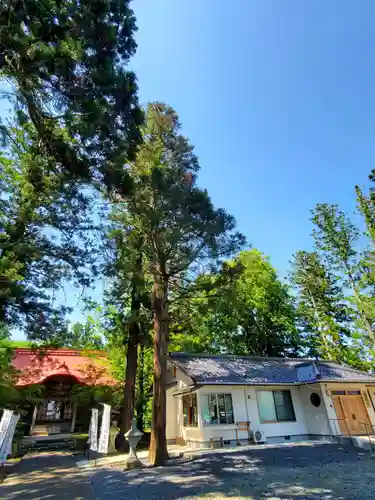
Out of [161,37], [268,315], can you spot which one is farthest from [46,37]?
[268,315]

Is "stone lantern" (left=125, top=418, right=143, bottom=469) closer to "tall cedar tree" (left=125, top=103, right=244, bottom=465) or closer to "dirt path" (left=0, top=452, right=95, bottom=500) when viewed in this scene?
"tall cedar tree" (left=125, top=103, right=244, bottom=465)

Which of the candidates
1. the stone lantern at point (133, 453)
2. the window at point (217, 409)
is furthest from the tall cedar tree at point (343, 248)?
the stone lantern at point (133, 453)

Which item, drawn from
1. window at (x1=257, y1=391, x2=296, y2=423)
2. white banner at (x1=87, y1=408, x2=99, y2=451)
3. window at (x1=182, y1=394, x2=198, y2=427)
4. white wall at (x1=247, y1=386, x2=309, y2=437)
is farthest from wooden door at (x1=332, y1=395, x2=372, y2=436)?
white banner at (x1=87, y1=408, x2=99, y2=451)

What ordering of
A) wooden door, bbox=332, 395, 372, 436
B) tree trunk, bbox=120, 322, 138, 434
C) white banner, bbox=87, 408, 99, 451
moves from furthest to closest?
wooden door, bbox=332, 395, 372, 436, tree trunk, bbox=120, 322, 138, 434, white banner, bbox=87, 408, 99, 451

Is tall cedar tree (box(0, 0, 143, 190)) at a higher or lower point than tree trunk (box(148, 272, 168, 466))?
higher

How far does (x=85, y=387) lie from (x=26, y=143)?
→ 542 inches

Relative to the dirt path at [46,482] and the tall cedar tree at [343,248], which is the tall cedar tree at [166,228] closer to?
the dirt path at [46,482]

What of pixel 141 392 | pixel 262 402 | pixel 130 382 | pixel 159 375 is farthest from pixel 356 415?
pixel 141 392

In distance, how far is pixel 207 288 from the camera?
32.8 ft

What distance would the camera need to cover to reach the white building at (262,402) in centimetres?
1241

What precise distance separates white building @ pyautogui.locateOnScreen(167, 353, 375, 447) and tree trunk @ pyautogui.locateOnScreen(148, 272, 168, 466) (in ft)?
7.52

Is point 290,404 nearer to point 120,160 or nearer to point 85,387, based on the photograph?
point 85,387

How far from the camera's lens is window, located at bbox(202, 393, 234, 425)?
12.3 metres

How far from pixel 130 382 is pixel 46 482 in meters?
6.35
